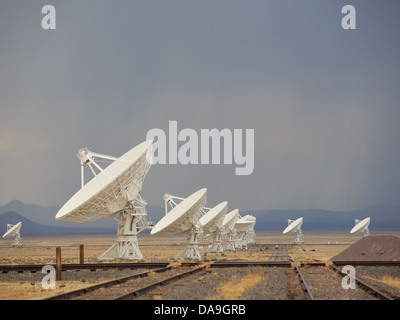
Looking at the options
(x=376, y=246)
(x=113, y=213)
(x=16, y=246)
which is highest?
(x=113, y=213)

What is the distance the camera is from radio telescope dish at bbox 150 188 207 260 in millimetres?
41188

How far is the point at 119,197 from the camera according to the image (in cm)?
3584

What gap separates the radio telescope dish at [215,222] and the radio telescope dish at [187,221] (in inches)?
228

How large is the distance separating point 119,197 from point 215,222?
20354mm

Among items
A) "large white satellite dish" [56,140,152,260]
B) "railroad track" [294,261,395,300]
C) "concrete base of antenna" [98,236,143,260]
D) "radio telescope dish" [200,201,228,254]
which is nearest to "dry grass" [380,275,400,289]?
"railroad track" [294,261,395,300]

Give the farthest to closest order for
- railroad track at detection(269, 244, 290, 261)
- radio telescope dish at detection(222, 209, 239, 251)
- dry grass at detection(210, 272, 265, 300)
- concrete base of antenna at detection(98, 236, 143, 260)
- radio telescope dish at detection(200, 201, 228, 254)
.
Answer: radio telescope dish at detection(222, 209, 239, 251) < radio telescope dish at detection(200, 201, 228, 254) < railroad track at detection(269, 244, 290, 261) < concrete base of antenna at detection(98, 236, 143, 260) < dry grass at detection(210, 272, 265, 300)

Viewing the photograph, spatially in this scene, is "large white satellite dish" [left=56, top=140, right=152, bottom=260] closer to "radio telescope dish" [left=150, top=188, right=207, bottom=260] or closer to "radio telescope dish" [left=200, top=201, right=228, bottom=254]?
"radio telescope dish" [left=150, top=188, right=207, bottom=260]

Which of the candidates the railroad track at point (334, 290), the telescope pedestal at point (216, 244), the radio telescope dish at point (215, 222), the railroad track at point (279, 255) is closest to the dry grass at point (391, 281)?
the railroad track at point (334, 290)

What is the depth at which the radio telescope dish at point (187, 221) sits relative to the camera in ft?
135

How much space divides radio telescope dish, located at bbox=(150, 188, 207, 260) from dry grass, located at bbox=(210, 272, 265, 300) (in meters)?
16.7
